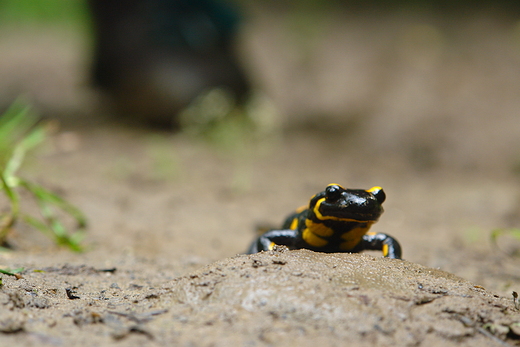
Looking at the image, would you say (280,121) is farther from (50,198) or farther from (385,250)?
(385,250)

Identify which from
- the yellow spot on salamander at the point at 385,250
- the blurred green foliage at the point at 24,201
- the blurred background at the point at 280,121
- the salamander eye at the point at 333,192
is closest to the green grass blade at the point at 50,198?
the blurred green foliage at the point at 24,201

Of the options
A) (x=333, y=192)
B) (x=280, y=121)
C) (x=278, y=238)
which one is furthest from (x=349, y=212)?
(x=280, y=121)

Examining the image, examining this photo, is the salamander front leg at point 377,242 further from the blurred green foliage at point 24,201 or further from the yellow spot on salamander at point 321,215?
the blurred green foliage at point 24,201

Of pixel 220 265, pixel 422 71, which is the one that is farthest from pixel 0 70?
pixel 220 265

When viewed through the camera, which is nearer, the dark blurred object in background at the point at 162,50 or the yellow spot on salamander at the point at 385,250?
the yellow spot on salamander at the point at 385,250

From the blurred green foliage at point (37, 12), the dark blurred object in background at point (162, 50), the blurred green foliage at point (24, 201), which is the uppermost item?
the blurred green foliage at point (37, 12)

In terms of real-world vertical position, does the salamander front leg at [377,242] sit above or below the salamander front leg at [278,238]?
above
